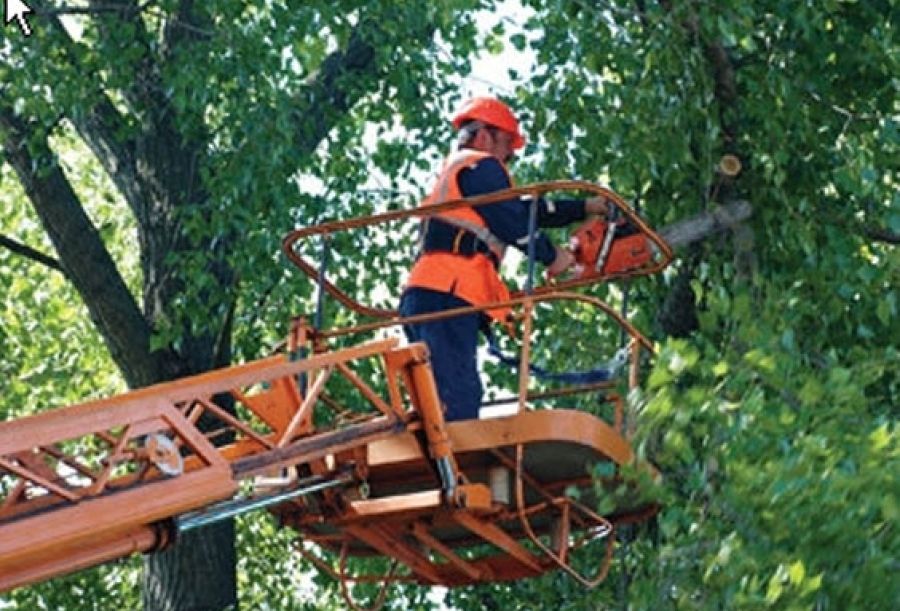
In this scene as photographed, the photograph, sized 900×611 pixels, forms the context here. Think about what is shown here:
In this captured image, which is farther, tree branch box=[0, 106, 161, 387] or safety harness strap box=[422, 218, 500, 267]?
tree branch box=[0, 106, 161, 387]

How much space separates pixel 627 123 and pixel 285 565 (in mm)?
7195

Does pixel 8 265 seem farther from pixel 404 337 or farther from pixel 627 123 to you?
pixel 404 337

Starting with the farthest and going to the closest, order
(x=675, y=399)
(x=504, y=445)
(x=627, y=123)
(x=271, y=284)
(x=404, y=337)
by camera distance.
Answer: (x=271, y=284)
(x=627, y=123)
(x=404, y=337)
(x=504, y=445)
(x=675, y=399)

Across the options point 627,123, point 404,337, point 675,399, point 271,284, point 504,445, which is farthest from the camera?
point 271,284

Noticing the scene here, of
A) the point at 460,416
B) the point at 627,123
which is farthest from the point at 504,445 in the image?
the point at 627,123

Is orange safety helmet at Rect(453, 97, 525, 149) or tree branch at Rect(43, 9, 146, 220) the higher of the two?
tree branch at Rect(43, 9, 146, 220)

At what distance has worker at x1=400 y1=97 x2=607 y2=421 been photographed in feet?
46.2

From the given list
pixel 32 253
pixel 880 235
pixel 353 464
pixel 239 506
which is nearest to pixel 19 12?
pixel 32 253

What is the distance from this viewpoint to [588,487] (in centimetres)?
1416

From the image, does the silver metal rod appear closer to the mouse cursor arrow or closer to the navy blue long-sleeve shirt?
the navy blue long-sleeve shirt

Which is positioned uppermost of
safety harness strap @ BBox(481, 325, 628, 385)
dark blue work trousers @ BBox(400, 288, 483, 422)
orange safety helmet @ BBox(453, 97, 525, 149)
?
orange safety helmet @ BBox(453, 97, 525, 149)

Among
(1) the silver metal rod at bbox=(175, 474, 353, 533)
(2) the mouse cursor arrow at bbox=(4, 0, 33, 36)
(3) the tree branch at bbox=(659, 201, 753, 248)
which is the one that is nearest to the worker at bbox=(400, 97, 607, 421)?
(1) the silver metal rod at bbox=(175, 474, 353, 533)

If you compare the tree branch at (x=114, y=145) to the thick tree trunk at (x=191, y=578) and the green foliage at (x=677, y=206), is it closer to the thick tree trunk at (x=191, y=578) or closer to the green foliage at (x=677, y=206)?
the green foliage at (x=677, y=206)

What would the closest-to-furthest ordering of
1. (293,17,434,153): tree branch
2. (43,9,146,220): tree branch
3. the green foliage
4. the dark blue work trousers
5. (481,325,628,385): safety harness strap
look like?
1. the green foliage
2. the dark blue work trousers
3. (481,325,628,385): safety harness strap
4. (293,17,434,153): tree branch
5. (43,9,146,220): tree branch
